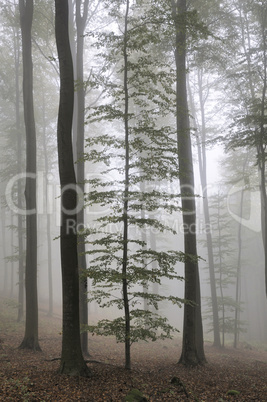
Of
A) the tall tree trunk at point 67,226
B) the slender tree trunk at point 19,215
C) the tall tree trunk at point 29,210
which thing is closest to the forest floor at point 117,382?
the tall tree trunk at point 67,226

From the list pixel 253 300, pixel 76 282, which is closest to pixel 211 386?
pixel 76 282

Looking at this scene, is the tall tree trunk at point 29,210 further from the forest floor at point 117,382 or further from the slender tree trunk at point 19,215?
the slender tree trunk at point 19,215

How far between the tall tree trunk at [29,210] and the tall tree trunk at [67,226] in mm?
3807

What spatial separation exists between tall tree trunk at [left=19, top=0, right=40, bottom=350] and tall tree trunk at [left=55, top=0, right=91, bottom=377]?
381 cm

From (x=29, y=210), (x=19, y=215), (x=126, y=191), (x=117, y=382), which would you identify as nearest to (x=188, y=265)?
(x=126, y=191)

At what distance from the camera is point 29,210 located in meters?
9.91

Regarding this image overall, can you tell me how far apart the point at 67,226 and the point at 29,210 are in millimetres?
4072

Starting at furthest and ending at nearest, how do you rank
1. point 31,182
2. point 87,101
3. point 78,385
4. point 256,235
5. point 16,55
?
point 256,235, point 87,101, point 16,55, point 31,182, point 78,385

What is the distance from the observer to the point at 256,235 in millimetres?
28453

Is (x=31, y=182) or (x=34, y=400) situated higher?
(x=31, y=182)

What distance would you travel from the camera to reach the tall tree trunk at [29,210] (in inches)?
377

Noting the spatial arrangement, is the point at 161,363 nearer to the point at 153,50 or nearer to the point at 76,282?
the point at 76,282

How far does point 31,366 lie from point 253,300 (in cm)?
3303

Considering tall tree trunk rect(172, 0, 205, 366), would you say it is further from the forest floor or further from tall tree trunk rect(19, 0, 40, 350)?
tall tree trunk rect(19, 0, 40, 350)
